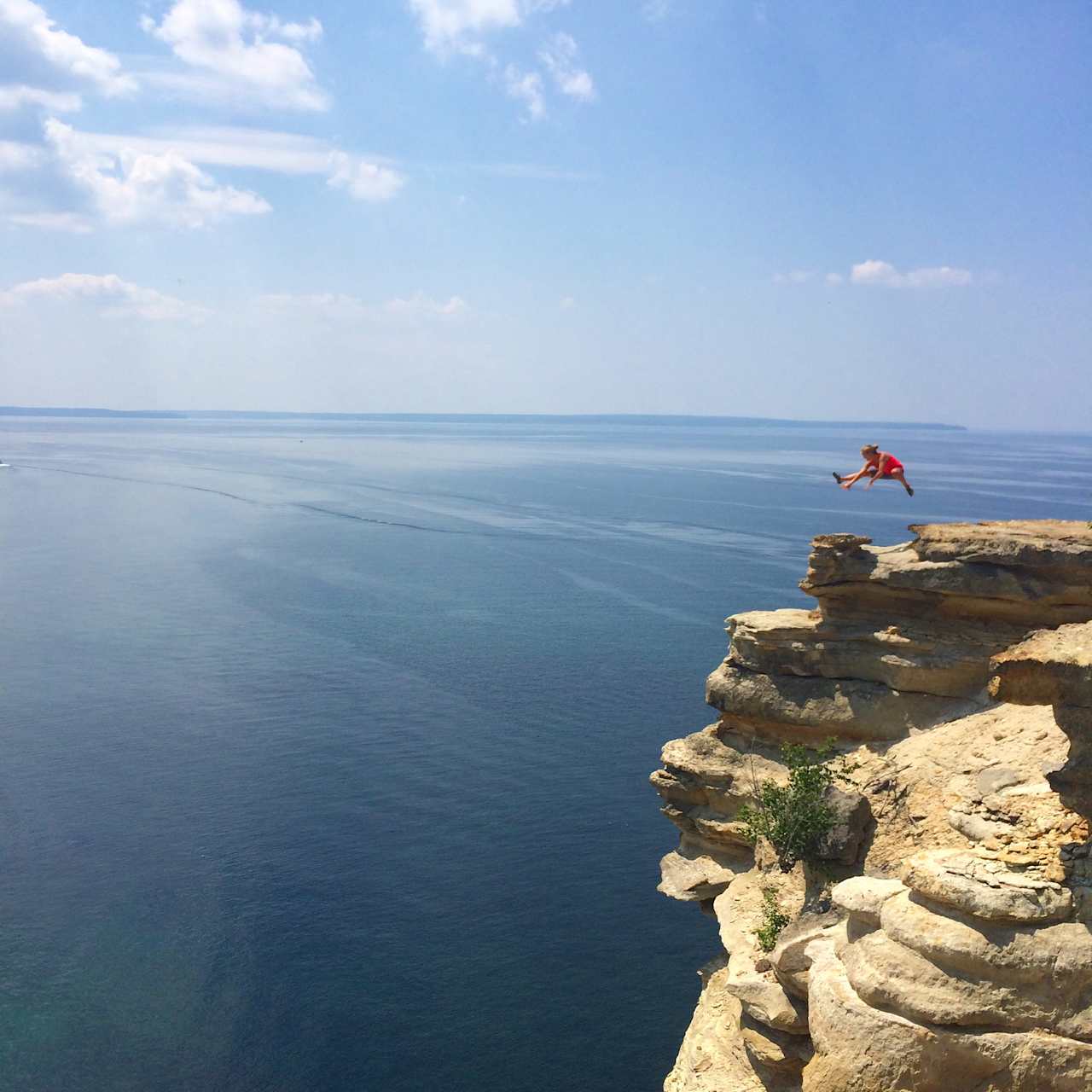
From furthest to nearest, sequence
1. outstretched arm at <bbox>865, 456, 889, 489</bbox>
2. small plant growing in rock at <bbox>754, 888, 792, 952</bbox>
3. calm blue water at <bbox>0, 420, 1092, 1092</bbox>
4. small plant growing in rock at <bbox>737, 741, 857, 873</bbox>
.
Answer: calm blue water at <bbox>0, 420, 1092, 1092</bbox>
outstretched arm at <bbox>865, 456, 889, 489</bbox>
small plant growing in rock at <bbox>737, 741, 857, 873</bbox>
small plant growing in rock at <bbox>754, 888, 792, 952</bbox>

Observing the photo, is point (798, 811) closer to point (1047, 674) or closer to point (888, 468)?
point (1047, 674)

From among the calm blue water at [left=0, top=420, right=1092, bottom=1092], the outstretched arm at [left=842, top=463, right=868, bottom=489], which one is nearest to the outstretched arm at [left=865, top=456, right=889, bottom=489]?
the outstretched arm at [left=842, top=463, right=868, bottom=489]

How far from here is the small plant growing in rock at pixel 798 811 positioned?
84.5 feet

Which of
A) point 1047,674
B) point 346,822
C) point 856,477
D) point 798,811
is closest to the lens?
point 1047,674

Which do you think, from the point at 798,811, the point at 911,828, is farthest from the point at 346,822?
the point at 911,828

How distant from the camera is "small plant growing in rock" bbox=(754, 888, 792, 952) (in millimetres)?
24798

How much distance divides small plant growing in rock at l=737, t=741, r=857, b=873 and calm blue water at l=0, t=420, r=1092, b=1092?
11.2 m

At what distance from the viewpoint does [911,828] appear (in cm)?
2502

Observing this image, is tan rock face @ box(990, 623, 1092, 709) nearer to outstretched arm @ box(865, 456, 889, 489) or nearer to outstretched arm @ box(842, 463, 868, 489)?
outstretched arm @ box(842, 463, 868, 489)

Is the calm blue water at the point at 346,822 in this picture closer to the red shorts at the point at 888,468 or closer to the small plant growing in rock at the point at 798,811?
the small plant growing in rock at the point at 798,811

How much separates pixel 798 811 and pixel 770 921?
2.74 meters

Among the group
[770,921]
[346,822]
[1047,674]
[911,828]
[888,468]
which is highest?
[888,468]

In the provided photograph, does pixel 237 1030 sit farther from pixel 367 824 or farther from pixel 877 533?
pixel 877 533

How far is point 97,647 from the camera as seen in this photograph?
75.1 m
